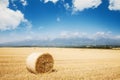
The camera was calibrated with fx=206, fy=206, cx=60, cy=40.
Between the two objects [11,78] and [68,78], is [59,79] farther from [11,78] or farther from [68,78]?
[11,78]

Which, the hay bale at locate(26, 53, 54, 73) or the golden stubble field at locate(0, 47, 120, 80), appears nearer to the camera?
the golden stubble field at locate(0, 47, 120, 80)

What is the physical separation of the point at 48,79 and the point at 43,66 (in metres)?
2.95

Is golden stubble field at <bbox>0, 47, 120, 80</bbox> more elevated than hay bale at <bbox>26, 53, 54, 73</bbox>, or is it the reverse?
hay bale at <bbox>26, 53, 54, 73</bbox>

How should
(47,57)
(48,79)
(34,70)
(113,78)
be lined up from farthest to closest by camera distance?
(47,57) < (34,70) < (113,78) < (48,79)

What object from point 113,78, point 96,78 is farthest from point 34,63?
point 113,78

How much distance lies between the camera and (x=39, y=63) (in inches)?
552

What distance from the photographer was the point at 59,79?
37.2 ft

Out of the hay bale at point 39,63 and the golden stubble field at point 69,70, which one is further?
the hay bale at point 39,63

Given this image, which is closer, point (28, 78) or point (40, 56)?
point (28, 78)

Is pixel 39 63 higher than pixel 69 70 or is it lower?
higher

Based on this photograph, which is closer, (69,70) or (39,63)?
(39,63)

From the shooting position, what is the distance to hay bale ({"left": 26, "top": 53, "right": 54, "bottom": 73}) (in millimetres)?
13742

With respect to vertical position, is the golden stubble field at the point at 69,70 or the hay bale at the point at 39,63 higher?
the hay bale at the point at 39,63

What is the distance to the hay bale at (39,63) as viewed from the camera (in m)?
A: 13.7
